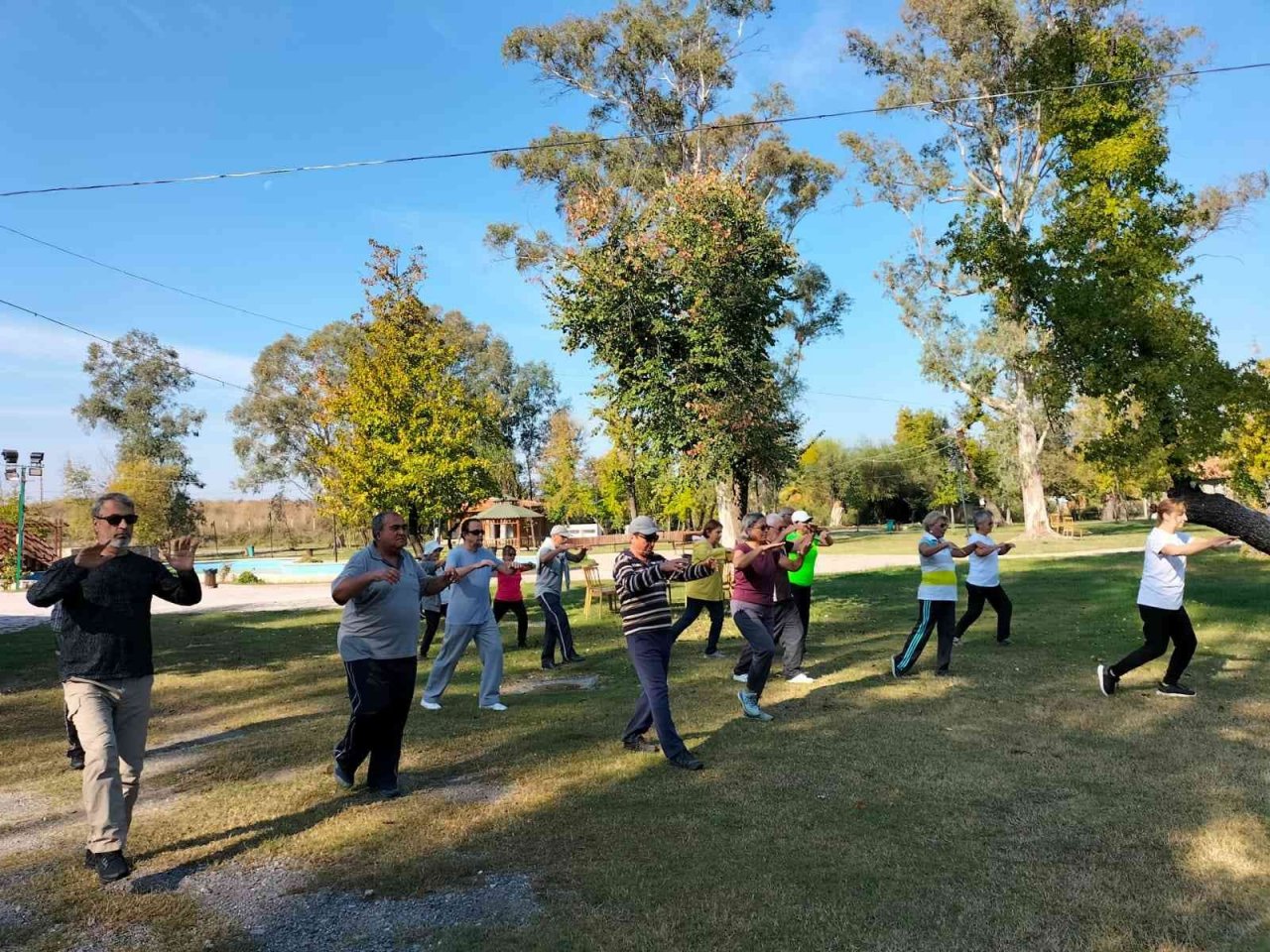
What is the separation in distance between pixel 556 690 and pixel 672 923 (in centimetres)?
527

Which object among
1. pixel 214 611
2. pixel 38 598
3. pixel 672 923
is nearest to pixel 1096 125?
pixel 672 923

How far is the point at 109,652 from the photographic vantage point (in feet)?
13.8

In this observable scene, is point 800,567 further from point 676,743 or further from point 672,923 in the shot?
point 672,923

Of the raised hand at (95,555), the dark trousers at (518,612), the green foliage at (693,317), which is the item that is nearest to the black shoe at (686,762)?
the raised hand at (95,555)

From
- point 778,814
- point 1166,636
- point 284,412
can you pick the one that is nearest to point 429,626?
point 778,814

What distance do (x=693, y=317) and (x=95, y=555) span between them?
10068 millimetres

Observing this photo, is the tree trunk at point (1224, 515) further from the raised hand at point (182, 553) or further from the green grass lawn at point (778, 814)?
the raised hand at point (182, 553)

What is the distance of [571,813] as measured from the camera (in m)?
4.82

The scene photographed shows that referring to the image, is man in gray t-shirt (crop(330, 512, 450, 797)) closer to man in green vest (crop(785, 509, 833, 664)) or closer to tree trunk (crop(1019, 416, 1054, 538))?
man in green vest (crop(785, 509, 833, 664))

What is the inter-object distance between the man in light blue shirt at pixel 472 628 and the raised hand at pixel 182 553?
299 centimetres

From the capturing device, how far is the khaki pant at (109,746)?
13.3ft

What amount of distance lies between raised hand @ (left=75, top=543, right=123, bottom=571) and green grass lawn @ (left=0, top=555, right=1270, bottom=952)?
4.88ft

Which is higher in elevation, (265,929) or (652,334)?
(652,334)

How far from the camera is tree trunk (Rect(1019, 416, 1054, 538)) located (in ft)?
115
